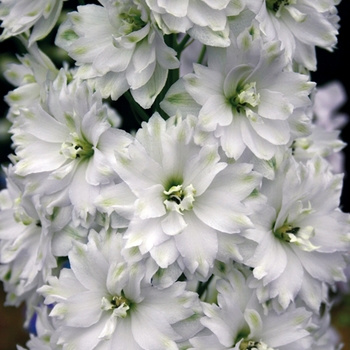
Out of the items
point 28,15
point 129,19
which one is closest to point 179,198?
point 129,19

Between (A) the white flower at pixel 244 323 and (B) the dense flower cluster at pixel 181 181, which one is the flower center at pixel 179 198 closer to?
(B) the dense flower cluster at pixel 181 181

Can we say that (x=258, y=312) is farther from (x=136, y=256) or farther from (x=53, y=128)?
(x=53, y=128)

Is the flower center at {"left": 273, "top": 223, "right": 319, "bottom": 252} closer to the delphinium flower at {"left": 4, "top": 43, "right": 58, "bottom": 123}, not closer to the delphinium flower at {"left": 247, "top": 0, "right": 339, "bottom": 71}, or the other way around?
the delphinium flower at {"left": 247, "top": 0, "right": 339, "bottom": 71}

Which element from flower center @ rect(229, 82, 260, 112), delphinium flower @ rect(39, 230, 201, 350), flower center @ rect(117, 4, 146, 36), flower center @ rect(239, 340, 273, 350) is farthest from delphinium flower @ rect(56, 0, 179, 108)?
flower center @ rect(239, 340, 273, 350)

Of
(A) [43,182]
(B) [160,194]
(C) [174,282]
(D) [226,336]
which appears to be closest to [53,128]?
(A) [43,182]

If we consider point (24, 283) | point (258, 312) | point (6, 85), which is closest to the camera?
point (258, 312)

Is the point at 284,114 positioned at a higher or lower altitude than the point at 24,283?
higher
